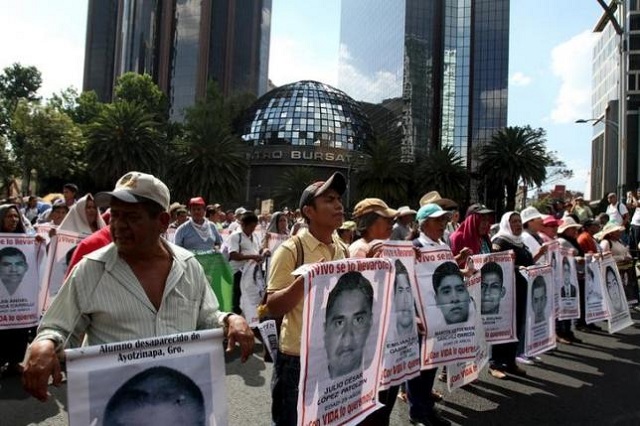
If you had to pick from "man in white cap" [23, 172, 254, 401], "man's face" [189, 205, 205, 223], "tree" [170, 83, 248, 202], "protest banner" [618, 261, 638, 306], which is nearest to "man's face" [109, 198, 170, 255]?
"man in white cap" [23, 172, 254, 401]

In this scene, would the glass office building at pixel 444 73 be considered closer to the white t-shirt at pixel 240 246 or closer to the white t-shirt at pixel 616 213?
the white t-shirt at pixel 616 213

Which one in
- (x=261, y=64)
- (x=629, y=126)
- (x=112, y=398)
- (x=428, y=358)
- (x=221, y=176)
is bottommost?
(x=428, y=358)

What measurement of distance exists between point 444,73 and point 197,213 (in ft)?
293

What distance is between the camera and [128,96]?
214ft

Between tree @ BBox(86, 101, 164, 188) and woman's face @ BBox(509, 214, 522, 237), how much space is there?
38.3 m

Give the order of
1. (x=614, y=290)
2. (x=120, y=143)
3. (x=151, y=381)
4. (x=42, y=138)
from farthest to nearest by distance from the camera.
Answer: (x=120, y=143) → (x=42, y=138) → (x=614, y=290) → (x=151, y=381)

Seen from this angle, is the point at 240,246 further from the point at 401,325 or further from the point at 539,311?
the point at 401,325

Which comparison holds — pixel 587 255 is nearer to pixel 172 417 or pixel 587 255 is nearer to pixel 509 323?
pixel 509 323

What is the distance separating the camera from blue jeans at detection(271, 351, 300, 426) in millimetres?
2992

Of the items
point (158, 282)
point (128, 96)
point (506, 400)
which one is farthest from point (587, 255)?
point (128, 96)

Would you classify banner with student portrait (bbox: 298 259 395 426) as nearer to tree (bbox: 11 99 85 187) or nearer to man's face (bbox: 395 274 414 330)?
man's face (bbox: 395 274 414 330)

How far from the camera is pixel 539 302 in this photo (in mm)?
6293

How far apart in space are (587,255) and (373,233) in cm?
540

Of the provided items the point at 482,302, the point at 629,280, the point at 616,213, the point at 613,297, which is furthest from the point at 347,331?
the point at 616,213
